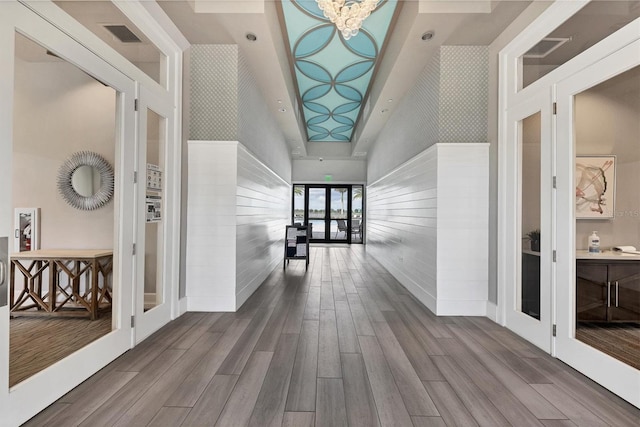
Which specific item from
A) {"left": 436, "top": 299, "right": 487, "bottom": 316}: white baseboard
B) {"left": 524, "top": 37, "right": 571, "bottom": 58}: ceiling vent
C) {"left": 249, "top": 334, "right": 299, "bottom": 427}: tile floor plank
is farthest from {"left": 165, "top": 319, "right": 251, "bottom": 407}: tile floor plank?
{"left": 524, "top": 37, "right": 571, "bottom": 58}: ceiling vent

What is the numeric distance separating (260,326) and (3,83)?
2697 mm

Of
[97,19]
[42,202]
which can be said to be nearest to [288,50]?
[97,19]

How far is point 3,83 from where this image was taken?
164cm

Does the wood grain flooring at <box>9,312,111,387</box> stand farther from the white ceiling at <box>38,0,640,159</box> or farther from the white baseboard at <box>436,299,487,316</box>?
the white baseboard at <box>436,299,487,316</box>

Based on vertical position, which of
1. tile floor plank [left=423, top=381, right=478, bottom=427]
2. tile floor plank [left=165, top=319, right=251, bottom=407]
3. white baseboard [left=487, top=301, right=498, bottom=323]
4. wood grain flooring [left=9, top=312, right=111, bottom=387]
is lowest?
tile floor plank [left=423, top=381, right=478, bottom=427]

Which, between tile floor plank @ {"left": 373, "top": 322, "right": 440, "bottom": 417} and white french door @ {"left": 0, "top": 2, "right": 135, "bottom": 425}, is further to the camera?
tile floor plank @ {"left": 373, "top": 322, "right": 440, "bottom": 417}

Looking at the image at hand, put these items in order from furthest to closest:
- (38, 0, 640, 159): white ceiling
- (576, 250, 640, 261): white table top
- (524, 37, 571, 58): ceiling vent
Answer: (524, 37, 571, 58): ceiling vent → (38, 0, 640, 159): white ceiling → (576, 250, 640, 261): white table top

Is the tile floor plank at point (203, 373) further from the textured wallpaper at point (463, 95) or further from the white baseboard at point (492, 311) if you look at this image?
the textured wallpaper at point (463, 95)

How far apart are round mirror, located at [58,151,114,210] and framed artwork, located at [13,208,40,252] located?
0.41 m

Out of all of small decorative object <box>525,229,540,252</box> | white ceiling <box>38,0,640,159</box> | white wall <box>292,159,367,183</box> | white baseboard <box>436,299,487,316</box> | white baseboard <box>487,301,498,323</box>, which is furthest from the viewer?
white wall <box>292,159,367,183</box>

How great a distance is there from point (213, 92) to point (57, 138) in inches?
70.5

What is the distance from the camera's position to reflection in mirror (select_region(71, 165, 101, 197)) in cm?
277

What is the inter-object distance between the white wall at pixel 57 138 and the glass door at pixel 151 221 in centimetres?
27

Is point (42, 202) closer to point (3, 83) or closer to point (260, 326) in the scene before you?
point (3, 83)
